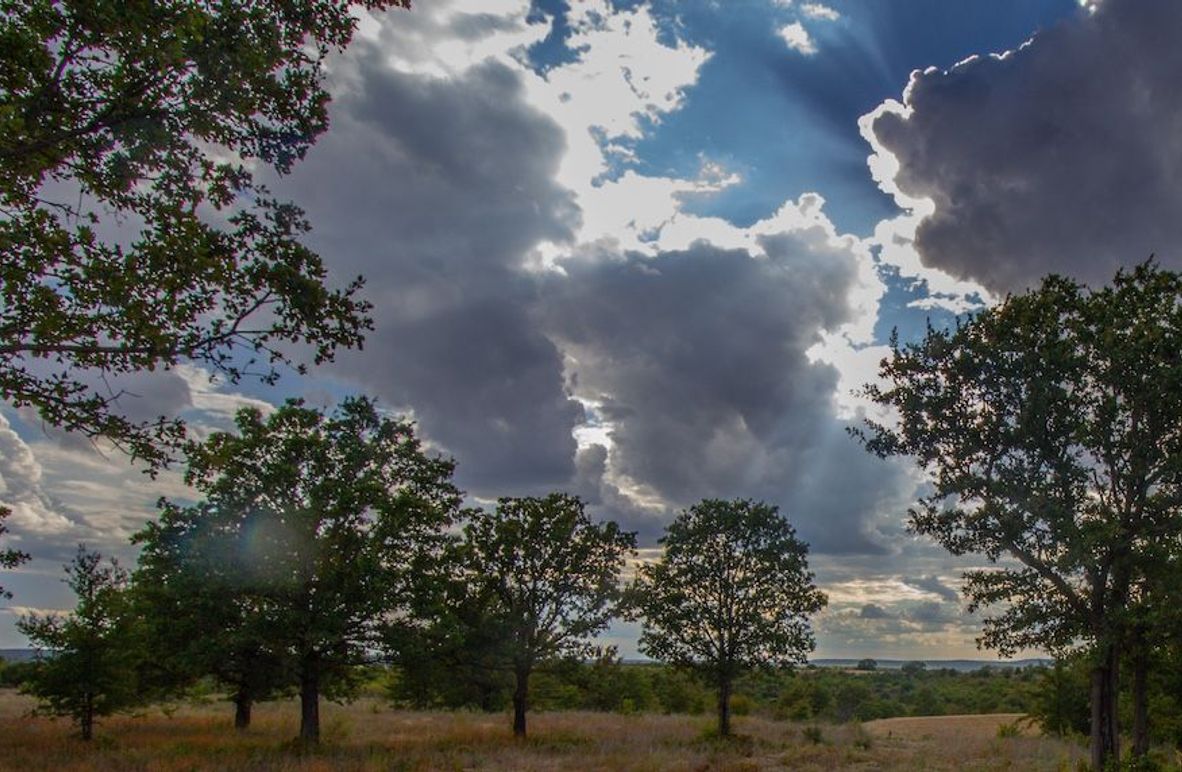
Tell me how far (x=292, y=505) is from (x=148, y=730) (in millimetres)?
15976

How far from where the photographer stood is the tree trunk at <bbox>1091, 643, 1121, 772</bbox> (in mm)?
18828

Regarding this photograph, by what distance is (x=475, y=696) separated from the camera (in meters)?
41.9

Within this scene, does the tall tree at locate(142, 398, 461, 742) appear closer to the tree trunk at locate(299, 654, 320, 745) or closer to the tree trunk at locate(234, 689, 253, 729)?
the tree trunk at locate(299, 654, 320, 745)

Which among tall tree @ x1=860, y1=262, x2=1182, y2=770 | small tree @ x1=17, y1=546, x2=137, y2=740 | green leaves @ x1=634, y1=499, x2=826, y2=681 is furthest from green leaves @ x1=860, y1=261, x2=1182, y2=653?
small tree @ x1=17, y1=546, x2=137, y2=740

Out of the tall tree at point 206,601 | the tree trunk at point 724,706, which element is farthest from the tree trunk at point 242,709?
the tree trunk at point 724,706

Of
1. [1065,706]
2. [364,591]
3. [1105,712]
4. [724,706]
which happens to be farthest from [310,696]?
[1065,706]

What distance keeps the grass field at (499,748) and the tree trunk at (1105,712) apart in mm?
1046

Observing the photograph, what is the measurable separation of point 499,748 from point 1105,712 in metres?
20.2

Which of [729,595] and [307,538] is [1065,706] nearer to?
[729,595]

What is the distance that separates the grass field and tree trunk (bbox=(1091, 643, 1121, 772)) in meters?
1.05

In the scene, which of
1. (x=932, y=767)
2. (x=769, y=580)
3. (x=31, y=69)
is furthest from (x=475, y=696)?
(x=31, y=69)

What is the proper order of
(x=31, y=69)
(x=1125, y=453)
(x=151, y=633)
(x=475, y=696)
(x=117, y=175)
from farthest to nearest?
(x=475, y=696)
(x=151, y=633)
(x=1125, y=453)
(x=117, y=175)
(x=31, y=69)

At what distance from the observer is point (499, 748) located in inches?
1083

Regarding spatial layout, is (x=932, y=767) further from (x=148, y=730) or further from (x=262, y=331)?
(x=148, y=730)
